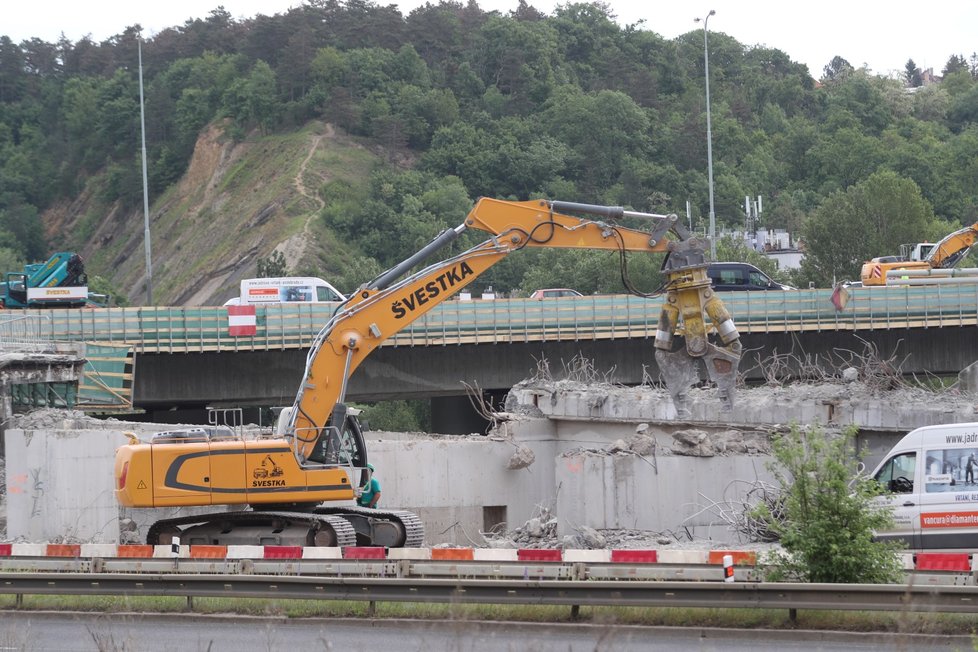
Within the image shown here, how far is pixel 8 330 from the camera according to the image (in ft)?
122

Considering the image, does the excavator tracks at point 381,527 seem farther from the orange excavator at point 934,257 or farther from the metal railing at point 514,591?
the orange excavator at point 934,257

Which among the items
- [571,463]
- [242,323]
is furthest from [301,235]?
[571,463]

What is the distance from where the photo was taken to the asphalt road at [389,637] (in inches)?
483

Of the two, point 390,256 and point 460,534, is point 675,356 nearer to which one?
point 460,534

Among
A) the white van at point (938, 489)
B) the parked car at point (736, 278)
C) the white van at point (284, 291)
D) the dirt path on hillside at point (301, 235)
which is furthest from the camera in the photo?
the dirt path on hillside at point (301, 235)

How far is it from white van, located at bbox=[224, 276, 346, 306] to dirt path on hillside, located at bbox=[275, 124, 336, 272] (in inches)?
1313

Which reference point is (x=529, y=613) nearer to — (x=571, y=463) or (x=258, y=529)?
(x=258, y=529)

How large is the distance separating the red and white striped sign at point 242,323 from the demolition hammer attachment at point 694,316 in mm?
19204

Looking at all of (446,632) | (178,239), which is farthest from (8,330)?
(178,239)

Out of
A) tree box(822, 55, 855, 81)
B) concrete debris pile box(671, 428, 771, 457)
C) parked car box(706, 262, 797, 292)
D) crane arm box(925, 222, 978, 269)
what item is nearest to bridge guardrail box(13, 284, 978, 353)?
crane arm box(925, 222, 978, 269)

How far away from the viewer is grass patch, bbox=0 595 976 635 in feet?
41.5

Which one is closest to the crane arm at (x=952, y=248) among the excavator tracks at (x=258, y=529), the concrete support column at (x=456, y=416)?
the concrete support column at (x=456, y=416)

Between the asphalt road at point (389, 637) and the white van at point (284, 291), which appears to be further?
the white van at point (284, 291)

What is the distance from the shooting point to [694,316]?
66.6 feet
